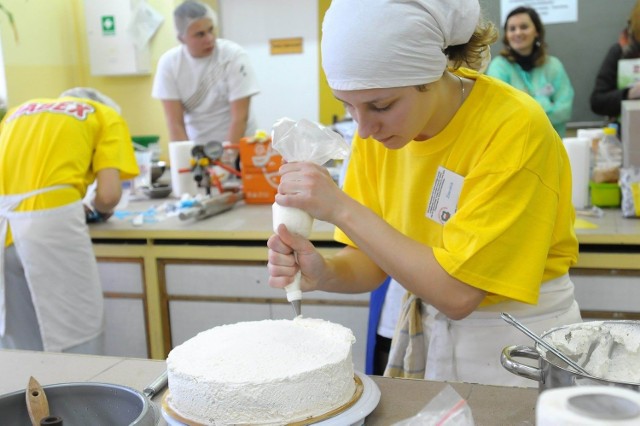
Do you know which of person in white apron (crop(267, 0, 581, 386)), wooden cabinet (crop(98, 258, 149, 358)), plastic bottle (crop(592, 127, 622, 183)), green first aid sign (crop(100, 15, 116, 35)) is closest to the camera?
person in white apron (crop(267, 0, 581, 386))

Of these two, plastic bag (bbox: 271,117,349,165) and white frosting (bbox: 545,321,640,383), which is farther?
plastic bag (bbox: 271,117,349,165)

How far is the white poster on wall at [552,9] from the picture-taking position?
440cm

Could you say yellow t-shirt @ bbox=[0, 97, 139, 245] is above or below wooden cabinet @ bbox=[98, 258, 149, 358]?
above

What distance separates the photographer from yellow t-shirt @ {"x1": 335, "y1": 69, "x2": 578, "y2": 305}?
1088 mm

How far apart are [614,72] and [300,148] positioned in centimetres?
349

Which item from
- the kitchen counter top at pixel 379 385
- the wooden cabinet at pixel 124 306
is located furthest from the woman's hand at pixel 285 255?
the wooden cabinet at pixel 124 306

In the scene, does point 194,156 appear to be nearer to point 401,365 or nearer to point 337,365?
point 401,365

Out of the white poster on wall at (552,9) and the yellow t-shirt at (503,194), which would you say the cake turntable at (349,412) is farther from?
the white poster on wall at (552,9)

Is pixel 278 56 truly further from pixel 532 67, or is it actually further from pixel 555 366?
pixel 555 366

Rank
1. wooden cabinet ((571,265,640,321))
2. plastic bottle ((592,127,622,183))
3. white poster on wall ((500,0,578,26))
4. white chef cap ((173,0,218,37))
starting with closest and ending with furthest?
wooden cabinet ((571,265,640,321)) < plastic bottle ((592,127,622,183)) < white chef cap ((173,0,218,37)) < white poster on wall ((500,0,578,26))

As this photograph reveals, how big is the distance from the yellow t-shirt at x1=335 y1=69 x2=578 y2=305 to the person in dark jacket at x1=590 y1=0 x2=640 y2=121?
3037 millimetres

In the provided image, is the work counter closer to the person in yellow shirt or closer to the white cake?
the person in yellow shirt

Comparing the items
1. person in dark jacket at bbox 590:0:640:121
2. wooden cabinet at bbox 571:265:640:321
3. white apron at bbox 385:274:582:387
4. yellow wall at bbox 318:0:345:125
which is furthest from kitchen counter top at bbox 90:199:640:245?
yellow wall at bbox 318:0:345:125

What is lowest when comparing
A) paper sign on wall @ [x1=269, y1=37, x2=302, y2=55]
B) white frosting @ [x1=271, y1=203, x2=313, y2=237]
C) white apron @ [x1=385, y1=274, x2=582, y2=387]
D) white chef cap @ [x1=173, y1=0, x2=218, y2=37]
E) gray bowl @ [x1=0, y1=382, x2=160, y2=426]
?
white apron @ [x1=385, y1=274, x2=582, y2=387]
